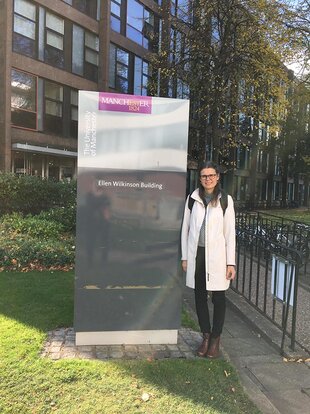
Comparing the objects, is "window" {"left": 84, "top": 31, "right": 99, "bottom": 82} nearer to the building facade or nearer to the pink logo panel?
the building facade

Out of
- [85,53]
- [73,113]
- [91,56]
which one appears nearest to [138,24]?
[91,56]

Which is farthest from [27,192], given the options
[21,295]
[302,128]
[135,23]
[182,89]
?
[302,128]

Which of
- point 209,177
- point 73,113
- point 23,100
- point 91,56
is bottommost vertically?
point 209,177

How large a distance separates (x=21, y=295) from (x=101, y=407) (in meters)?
3.10

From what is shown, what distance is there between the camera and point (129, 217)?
13.6 feet

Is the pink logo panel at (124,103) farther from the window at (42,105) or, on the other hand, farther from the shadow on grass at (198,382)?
the window at (42,105)

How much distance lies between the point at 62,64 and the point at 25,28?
2.50 meters

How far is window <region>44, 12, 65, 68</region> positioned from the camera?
19.9 metres

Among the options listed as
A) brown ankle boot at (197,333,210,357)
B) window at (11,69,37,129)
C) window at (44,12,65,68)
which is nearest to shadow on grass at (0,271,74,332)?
brown ankle boot at (197,333,210,357)

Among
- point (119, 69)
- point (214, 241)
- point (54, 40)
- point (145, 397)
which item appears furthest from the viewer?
point (119, 69)

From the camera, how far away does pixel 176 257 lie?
14.1ft

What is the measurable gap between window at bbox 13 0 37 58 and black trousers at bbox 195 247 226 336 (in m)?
17.0

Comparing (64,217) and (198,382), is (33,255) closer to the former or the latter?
(64,217)

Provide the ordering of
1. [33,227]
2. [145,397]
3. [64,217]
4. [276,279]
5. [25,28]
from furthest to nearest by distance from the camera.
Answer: [25,28] → [64,217] → [33,227] → [276,279] → [145,397]
